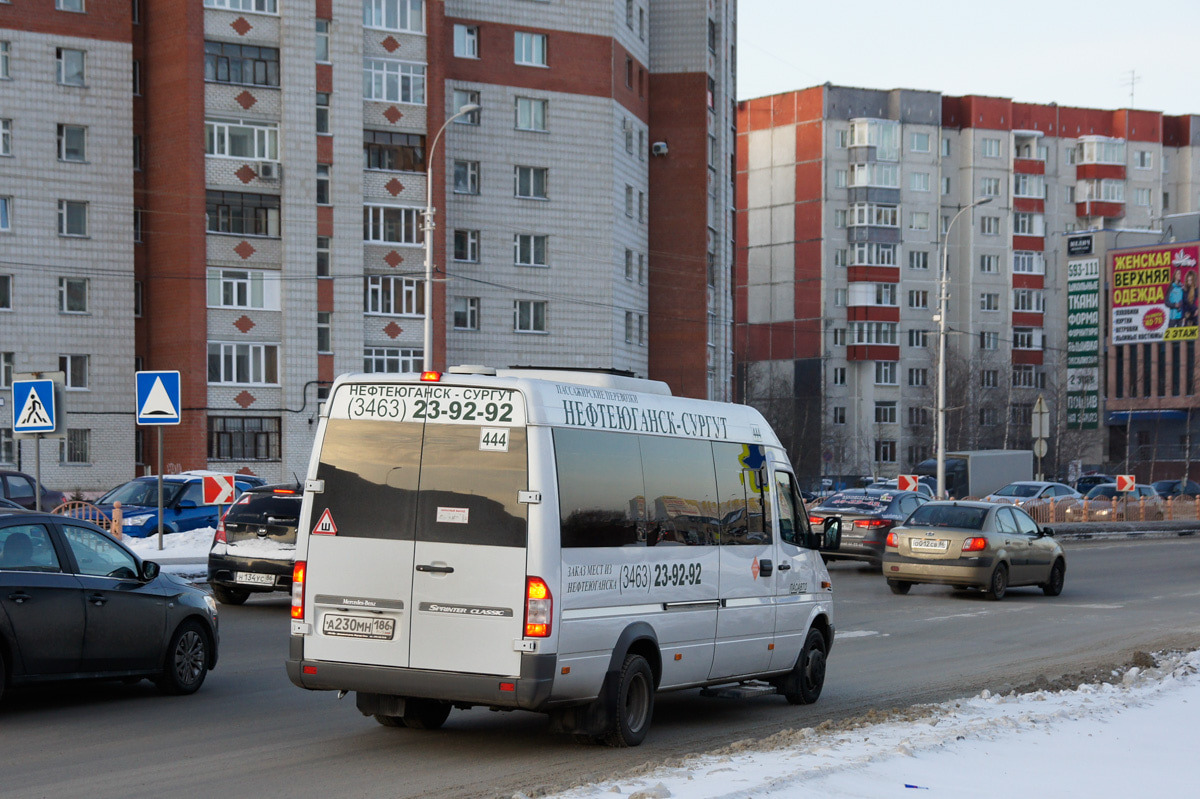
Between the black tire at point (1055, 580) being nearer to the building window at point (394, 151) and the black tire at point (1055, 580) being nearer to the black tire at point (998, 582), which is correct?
the black tire at point (998, 582)

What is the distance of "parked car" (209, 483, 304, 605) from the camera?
1758 centimetres

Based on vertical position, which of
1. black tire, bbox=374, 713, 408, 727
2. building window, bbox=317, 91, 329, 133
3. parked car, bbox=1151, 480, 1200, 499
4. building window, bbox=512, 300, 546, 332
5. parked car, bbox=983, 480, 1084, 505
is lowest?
parked car, bbox=1151, 480, 1200, 499

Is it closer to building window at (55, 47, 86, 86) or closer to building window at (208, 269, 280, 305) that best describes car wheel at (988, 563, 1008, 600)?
building window at (208, 269, 280, 305)

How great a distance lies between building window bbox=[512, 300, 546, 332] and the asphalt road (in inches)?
1571

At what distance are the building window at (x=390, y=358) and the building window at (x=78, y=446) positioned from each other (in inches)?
398

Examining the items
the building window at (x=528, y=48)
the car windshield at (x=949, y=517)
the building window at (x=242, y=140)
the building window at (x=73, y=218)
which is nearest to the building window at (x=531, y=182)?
the building window at (x=528, y=48)

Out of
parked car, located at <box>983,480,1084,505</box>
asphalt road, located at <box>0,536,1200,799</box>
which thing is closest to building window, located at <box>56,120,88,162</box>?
parked car, located at <box>983,480,1084,505</box>

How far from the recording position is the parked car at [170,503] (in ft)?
88.8

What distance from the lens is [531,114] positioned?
5741cm

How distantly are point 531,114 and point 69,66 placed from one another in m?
17.7

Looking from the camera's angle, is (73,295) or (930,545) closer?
(930,545)

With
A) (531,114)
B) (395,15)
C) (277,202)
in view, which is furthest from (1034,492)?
(395,15)

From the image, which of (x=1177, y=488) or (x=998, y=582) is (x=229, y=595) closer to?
(x=998, y=582)

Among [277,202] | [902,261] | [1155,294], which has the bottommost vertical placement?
[1155,294]
